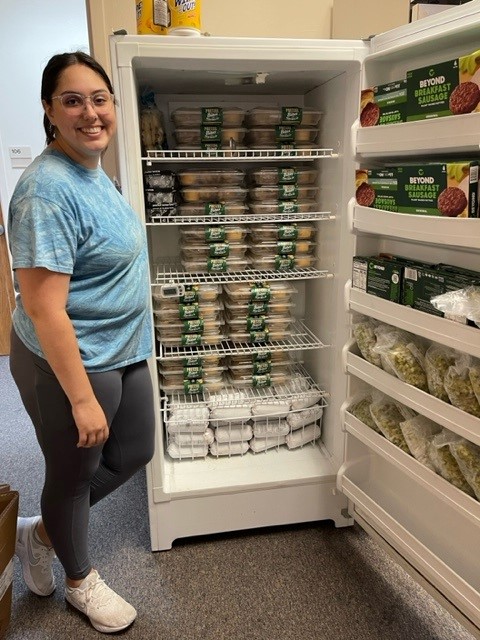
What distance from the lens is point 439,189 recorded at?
3.70 ft

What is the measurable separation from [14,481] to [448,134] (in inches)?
82.6

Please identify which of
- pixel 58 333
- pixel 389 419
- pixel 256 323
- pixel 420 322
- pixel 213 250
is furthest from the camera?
pixel 256 323

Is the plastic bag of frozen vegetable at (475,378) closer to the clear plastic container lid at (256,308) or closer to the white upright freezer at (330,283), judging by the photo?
the white upright freezer at (330,283)

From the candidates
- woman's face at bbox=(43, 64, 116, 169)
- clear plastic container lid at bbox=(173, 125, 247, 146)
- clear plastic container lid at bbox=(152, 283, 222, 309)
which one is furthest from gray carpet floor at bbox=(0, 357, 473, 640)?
clear plastic container lid at bbox=(173, 125, 247, 146)

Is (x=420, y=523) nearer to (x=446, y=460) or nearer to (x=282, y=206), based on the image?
(x=446, y=460)

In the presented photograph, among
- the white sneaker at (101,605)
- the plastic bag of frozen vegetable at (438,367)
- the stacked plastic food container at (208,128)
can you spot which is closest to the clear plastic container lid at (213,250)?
the stacked plastic food container at (208,128)

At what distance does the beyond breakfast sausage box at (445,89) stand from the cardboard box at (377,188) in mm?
152

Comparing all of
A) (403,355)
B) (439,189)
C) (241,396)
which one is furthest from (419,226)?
(241,396)

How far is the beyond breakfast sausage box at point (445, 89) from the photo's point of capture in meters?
1.01

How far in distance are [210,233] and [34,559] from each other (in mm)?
1184

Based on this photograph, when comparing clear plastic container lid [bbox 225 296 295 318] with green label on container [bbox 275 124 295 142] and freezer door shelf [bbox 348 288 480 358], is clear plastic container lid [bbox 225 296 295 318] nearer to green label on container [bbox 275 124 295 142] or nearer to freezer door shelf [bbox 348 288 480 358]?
freezer door shelf [bbox 348 288 480 358]

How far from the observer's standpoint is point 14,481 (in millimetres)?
2170

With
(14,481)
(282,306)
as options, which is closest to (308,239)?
(282,306)

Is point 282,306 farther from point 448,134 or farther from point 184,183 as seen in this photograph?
point 448,134
